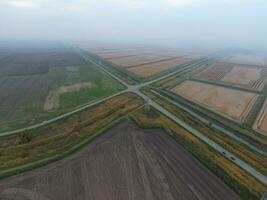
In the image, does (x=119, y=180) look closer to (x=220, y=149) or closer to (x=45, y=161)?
(x=45, y=161)

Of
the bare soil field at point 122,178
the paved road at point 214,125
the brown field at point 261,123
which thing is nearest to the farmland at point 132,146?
the bare soil field at point 122,178

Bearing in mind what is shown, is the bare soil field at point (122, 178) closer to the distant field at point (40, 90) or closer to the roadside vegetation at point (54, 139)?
the roadside vegetation at point (54, 139)

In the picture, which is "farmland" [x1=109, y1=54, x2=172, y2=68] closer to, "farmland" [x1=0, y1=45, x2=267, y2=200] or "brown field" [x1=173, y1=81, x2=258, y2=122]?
"brown field" [x1=173, y1=81, x2=258, y2=122]

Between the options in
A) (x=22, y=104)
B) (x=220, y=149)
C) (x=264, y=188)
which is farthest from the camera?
(x=22, y=104)

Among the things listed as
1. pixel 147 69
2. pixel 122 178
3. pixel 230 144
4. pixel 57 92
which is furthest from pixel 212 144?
pixel 147 69

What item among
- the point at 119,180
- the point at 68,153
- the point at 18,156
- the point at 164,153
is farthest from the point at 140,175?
the point at 18,156

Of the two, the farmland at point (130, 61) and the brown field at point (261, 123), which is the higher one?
the brown field at point (261, 123)

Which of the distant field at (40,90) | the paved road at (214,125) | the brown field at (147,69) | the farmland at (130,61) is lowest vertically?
the farmland at (130,61)
